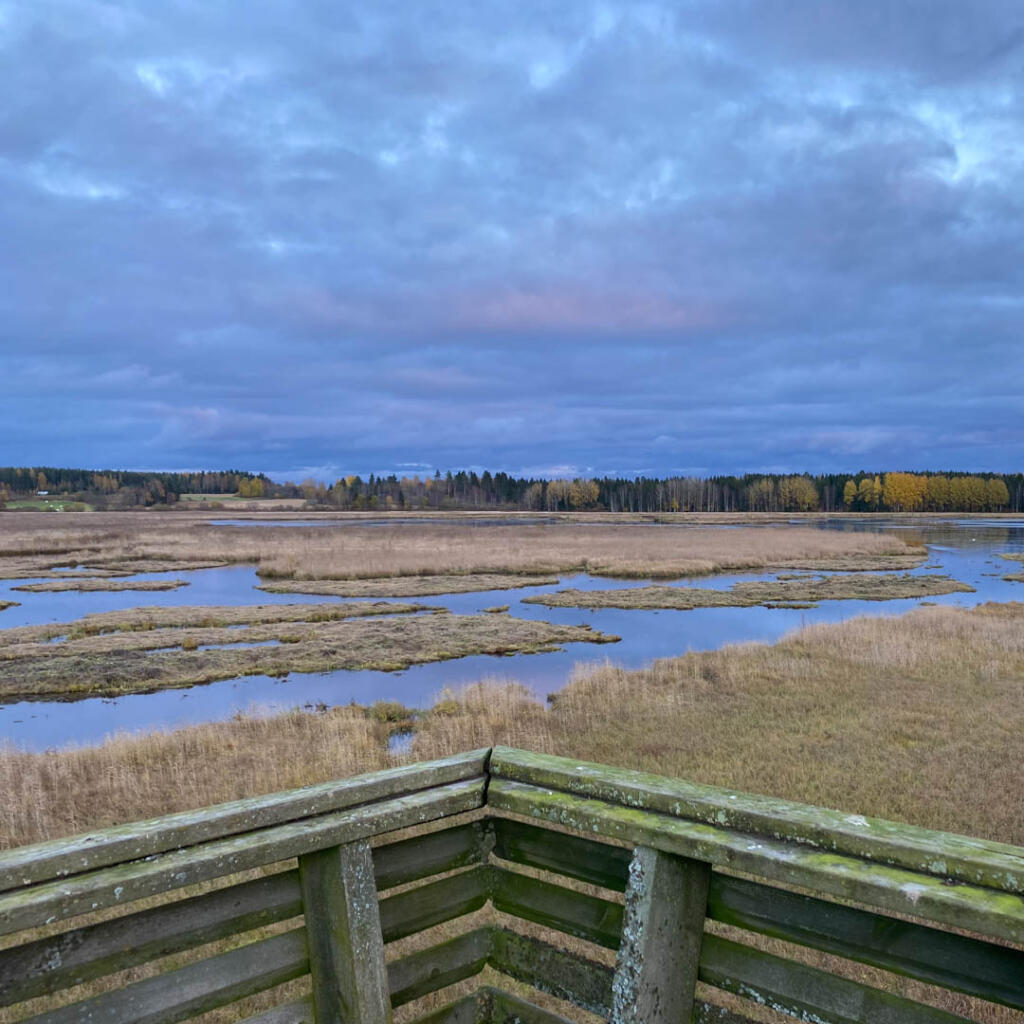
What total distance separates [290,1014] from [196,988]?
50 centimetres

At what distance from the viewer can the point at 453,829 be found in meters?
3.49

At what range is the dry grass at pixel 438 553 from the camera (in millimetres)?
47125

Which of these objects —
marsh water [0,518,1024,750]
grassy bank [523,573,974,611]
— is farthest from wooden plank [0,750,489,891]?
grassy bank [523,573,974,611]

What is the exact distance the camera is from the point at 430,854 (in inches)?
135

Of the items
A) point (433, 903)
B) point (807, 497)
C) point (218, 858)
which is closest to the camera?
point (218, 858)

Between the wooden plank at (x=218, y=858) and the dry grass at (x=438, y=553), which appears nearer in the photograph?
the wooden plank at (x=218, y=858)

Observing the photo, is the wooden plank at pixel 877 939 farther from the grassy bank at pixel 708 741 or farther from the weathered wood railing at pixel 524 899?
the grassy bank at pixel 708 741

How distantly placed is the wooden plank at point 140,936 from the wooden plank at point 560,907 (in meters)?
0.98

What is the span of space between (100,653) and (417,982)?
965 inches

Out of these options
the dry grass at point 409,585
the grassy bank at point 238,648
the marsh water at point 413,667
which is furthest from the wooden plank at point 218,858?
the dry grass at point 409,585

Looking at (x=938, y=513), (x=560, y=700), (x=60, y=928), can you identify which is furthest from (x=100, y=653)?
(x=938, y=513)

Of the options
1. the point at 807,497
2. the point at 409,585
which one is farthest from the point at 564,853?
the point at 807,497

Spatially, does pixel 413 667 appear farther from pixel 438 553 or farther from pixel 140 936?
pixel 438 553

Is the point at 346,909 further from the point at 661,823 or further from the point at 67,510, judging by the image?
the point at 67,510
